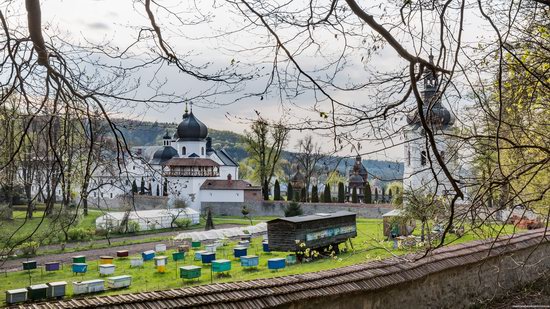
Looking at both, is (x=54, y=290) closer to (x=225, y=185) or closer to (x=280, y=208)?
(x=280, y=208)

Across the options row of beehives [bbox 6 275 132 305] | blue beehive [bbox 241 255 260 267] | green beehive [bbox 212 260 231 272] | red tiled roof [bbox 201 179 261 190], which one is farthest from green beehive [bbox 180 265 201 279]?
red tiled roof [bbox 201 179 261 190]

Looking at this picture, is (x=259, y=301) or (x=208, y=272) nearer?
(x=259, y=301)

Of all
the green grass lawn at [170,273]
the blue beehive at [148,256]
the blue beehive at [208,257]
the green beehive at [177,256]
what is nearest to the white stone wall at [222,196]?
the green grass lawn at [170,273]

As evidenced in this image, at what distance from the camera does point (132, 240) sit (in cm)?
3047

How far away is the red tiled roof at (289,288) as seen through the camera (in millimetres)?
5472

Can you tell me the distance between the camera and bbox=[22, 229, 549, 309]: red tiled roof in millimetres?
5472

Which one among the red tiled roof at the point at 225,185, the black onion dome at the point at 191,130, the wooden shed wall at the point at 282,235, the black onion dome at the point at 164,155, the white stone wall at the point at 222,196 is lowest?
the wooden shed wall at the point at 282,235

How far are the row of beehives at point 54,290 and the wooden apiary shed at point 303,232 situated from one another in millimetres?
4897

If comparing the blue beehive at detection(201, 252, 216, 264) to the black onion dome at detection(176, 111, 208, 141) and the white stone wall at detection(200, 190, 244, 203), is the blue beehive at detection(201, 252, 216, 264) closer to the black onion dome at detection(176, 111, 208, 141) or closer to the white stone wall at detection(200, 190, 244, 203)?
the white stone wall at detection(200, 190, 244, 203)

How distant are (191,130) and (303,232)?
33.5m

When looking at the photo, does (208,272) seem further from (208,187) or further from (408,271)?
(208,187)

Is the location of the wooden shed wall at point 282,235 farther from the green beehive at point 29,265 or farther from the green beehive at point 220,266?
the green beehive at point 29,265

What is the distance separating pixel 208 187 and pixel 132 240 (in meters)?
16.4

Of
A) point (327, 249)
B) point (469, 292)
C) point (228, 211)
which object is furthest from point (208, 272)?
point (228, 211)
